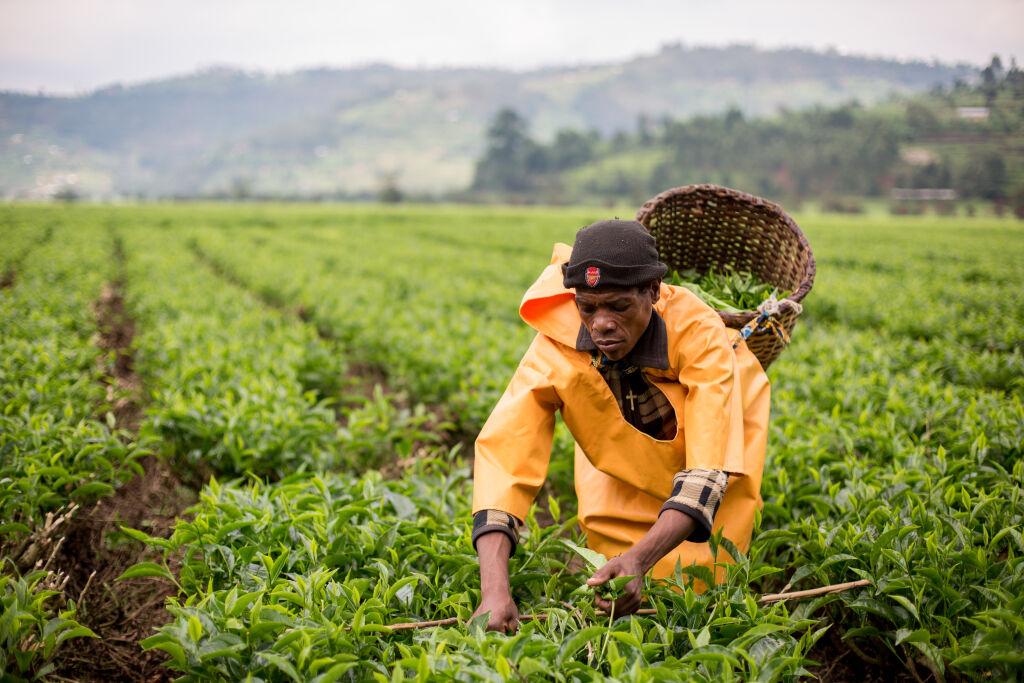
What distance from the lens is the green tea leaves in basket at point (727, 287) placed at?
2469 millimetres

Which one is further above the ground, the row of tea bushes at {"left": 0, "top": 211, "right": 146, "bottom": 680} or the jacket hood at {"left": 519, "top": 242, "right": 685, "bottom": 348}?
the jacket hood at {"left": 519, "top": 242, "right": 685, "bottom": 348}

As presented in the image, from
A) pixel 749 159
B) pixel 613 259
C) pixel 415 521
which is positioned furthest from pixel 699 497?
pixel 749 159

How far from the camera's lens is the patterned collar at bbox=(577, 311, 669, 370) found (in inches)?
71.1

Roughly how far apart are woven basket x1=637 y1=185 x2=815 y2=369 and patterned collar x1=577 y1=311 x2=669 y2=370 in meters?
0.41

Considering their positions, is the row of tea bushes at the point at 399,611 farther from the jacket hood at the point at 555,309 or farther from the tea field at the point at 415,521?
the jacket hood at the point at 555,309

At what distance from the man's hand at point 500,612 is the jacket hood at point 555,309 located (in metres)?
0.75

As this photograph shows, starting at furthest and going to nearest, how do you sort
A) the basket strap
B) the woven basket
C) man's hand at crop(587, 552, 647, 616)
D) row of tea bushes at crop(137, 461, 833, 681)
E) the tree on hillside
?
the tree on hillside
the woven basket
the basket strap
man's hand at crop(587, 552, 647, 616)
row of tea bushes at crop(137, 461, 833, 681)

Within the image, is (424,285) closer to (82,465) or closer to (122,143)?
(82,465)

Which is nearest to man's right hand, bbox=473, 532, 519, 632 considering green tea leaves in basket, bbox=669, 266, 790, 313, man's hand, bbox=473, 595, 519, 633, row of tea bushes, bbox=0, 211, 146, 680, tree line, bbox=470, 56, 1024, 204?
man's hand, bbox=473, 595, 519, 633

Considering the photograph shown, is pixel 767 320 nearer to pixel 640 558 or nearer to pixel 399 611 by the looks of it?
pixel 640 558

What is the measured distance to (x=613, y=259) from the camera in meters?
1.60

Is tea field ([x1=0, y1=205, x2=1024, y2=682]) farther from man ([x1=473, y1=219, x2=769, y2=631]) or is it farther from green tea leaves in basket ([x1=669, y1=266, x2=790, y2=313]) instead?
green tea leaves in basket ([x1=669, y1=266, x2=790, y2=313])

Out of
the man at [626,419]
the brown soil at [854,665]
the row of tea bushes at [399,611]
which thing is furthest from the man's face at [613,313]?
the brown soil at [854,665]

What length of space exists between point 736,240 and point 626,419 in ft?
4.03
